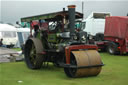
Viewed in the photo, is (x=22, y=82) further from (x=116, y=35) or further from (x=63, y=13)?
(x=116, y=35)

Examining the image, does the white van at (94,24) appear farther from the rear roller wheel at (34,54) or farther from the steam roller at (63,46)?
the rear roller wheel at (34,54)

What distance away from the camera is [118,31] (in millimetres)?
15922

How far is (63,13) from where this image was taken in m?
8.73

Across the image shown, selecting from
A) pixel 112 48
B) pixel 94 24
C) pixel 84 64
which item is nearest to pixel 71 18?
pixel 84 64

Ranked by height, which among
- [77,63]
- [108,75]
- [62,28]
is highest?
[62,28]

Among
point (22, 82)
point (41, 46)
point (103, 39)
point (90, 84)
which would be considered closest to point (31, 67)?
point (41, 46)

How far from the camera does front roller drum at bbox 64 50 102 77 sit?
24.8 feet

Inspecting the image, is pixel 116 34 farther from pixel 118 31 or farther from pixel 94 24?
pixel 94 24

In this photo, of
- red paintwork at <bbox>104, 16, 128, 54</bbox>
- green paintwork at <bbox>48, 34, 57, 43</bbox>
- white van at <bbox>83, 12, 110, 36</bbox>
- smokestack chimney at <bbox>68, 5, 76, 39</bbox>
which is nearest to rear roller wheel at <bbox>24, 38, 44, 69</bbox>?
green paintwork at <bbox>48, 34, 57, 43</bbox>

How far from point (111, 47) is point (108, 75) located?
8247mm

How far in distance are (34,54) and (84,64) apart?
2803 millimetres

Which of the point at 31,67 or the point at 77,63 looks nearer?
the point at 77,63

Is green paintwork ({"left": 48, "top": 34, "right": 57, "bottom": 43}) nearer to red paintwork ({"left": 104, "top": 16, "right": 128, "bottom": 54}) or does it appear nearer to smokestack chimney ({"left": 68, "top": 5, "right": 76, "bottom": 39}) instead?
smokestack chimney ({"left": 68, "top": 5, "right": 76, "bottom": 39})

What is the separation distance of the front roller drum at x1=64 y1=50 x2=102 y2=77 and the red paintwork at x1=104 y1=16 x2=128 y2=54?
7.71 meters
